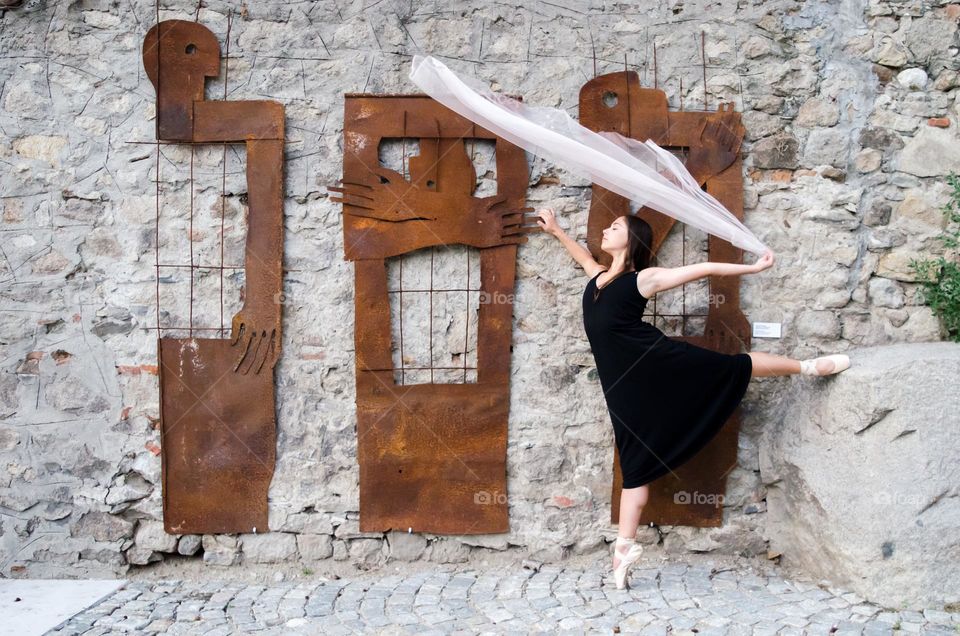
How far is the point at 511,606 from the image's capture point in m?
3.31

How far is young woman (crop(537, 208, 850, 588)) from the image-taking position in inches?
132

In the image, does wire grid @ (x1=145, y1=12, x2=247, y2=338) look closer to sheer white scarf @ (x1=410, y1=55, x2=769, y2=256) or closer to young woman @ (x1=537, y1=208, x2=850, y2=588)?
sheer white scarf @ (x1=410, y1=55, x2=769, y2=256)

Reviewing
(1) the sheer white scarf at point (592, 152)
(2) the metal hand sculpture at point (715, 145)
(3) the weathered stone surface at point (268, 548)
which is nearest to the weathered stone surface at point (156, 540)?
(3) the weathered stone surface at point (268, 548)

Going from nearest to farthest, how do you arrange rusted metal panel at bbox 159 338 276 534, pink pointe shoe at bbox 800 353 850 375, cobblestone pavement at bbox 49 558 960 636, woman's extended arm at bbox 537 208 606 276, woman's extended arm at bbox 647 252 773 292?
cobblestone pavement at bbox 49 558 960 636, woman's extended arm at bbox 647 252 773 292, pink pointe shoe at bbox 800 353 850 375, woman's extended arm at bbox 537 208 606 276, rusted metal panel at bbox 159 338 276 534

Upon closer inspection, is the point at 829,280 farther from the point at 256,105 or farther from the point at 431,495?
the point at 256,105

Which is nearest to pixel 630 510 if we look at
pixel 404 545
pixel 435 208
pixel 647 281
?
pixel 647 281

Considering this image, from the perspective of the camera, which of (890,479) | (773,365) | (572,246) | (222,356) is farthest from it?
(222,356)

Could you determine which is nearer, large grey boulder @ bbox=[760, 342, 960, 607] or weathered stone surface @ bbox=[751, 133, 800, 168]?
large grey boulder @ bbox=[760, 342, 960, 607]

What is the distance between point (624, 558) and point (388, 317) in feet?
4.99

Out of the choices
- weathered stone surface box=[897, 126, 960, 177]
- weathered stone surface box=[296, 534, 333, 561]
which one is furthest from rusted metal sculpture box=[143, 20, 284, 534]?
weathered stone surface box=[897, 126, 960, 177]

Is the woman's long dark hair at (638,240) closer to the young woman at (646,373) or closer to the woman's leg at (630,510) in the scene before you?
the young woman at (646,373)

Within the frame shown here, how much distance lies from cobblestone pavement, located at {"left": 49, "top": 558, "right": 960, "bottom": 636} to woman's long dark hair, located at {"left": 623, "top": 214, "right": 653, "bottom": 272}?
56.9 inches

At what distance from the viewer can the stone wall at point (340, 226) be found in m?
3.73

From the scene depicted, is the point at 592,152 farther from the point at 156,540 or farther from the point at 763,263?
the point at 156,540
